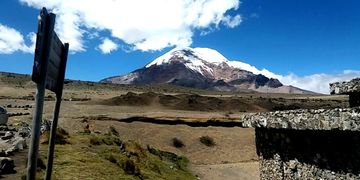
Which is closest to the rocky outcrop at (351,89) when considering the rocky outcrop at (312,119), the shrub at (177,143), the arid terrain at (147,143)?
the rocky outcrop at (312,119)

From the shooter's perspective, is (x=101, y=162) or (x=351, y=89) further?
(x=101, y=162)

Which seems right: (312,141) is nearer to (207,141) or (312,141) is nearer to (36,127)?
(36,127)

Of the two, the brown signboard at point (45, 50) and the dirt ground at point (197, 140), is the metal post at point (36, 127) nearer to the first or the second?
the brown signboard at point (45, 50)

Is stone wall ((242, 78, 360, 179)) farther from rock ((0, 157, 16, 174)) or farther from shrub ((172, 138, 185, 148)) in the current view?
shrub ((172, 138, 185, 148))

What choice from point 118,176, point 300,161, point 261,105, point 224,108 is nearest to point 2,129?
point 118,176

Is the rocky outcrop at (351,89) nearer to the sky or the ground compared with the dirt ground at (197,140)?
nearer to the sky

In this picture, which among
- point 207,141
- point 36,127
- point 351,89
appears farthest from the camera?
point 207,141

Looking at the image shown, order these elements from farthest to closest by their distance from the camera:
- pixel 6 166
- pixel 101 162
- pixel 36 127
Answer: pixel 101 162 → pixel 6 166 → pixel 36 127

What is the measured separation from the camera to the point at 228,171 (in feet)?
102

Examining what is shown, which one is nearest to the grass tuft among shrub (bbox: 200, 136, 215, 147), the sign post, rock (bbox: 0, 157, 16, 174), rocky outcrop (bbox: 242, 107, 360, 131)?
shrub (bbox: 200, 136, 215, 147)

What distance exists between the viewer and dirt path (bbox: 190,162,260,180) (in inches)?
1137

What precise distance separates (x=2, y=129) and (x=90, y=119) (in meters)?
17.9

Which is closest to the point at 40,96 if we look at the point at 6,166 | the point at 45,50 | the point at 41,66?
the point at 41,66

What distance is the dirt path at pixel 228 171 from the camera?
94.7ft
